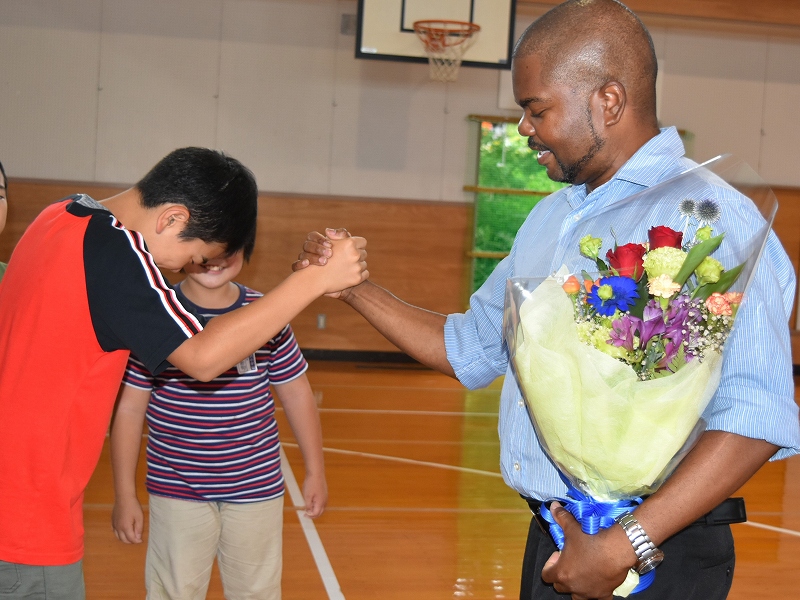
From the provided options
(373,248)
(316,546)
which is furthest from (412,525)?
(373,248)

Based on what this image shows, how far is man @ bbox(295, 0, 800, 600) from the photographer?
1.42 meters

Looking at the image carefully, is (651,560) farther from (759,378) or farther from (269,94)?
(269,94)

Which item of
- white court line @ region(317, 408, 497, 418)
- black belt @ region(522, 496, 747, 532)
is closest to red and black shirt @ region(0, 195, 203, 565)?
black belt @ region(522, 496, 747, 532)

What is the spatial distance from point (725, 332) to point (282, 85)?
347 inches

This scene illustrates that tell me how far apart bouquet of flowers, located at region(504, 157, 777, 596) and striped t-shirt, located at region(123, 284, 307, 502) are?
→ 1.45 metres

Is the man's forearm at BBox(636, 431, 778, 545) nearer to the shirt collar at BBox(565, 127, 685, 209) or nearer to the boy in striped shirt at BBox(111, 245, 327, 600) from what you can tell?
the shirt collar at BBox(565, 127, 685, 209)

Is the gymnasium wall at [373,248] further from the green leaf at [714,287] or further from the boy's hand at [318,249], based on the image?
the green leaf at [714,287]

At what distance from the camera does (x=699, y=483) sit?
1405 mm

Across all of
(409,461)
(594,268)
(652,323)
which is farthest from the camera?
(409,461)

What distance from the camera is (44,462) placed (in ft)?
5.59

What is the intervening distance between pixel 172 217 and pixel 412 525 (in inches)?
116

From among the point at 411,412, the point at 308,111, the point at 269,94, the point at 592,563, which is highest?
the point at 269,94

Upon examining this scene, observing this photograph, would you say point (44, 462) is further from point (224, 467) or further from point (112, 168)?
point (112, 168)

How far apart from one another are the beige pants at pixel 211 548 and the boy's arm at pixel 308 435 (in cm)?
11
